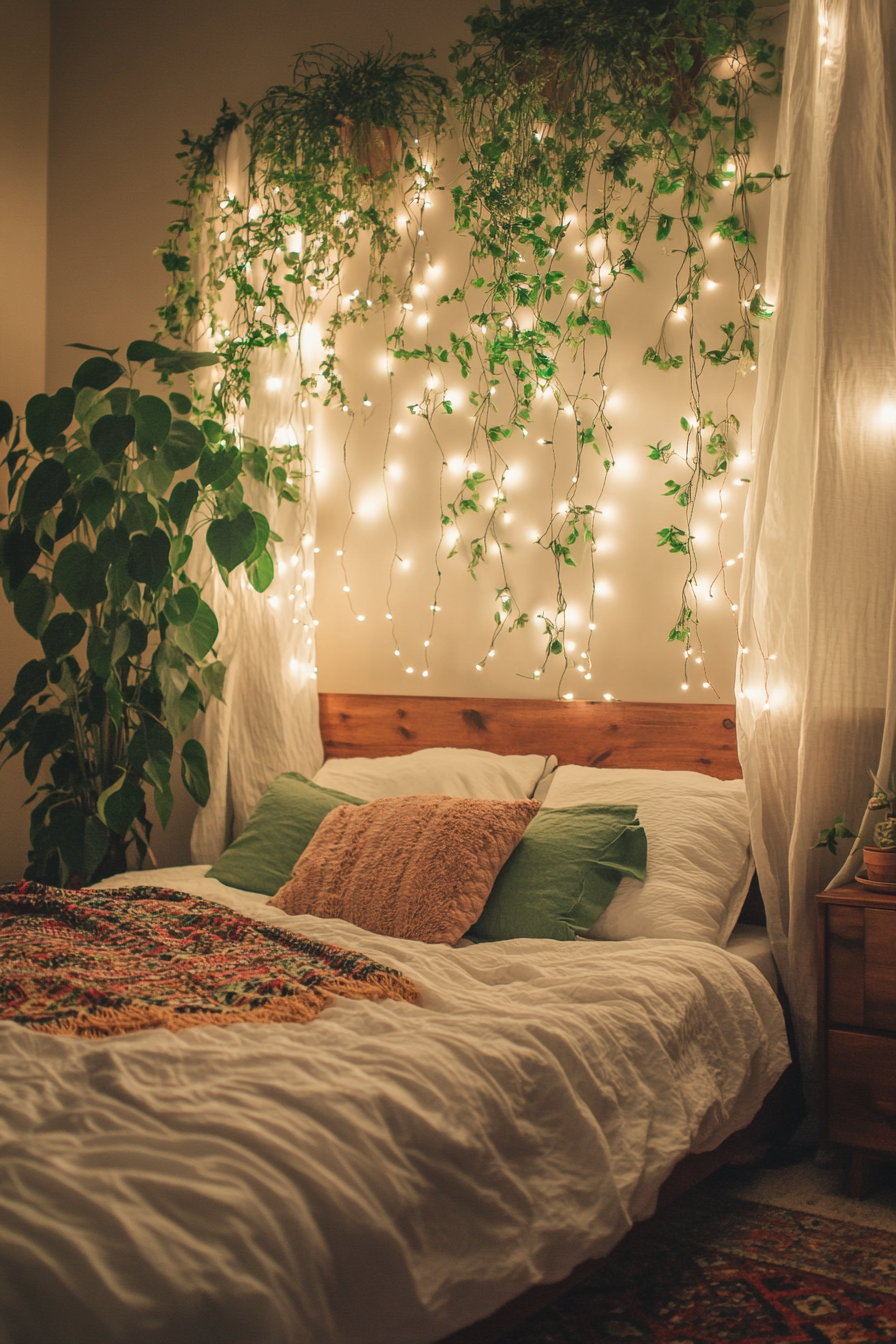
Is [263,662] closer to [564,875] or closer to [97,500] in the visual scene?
[97,500]

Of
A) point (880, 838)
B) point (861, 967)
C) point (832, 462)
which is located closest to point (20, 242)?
point (832, 462)

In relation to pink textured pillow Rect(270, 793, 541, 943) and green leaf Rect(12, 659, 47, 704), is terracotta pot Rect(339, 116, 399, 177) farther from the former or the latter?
pink textured pillow Rect(270, 793, 541, 943)

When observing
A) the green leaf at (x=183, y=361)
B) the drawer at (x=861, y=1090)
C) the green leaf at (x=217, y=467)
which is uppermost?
the green leaf at (x=183, y=361)

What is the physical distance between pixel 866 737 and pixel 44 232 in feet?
11.0

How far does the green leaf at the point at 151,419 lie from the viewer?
8.85 feet

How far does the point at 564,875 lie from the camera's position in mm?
2143

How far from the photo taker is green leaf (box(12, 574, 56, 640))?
283 centimetres

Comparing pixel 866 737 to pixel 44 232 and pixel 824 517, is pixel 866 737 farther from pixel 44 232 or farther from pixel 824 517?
pixel 44 232

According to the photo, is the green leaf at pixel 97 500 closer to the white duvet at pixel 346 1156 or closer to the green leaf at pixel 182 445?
the green leaf at pixel 182 445

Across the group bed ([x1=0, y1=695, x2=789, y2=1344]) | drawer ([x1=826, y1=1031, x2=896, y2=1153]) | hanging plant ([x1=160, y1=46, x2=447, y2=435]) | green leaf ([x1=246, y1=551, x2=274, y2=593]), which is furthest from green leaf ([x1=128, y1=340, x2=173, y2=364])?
drawer ([x1=826, y1=1031, x2=896, y2=1153])

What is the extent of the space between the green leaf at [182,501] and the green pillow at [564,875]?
1.24 meters

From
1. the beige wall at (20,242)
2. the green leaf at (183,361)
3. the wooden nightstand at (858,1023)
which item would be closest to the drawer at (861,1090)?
the wooden nightstand at (858,1023)

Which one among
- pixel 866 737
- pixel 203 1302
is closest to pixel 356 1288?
pixel 203 1302

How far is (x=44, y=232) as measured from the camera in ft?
12.7
